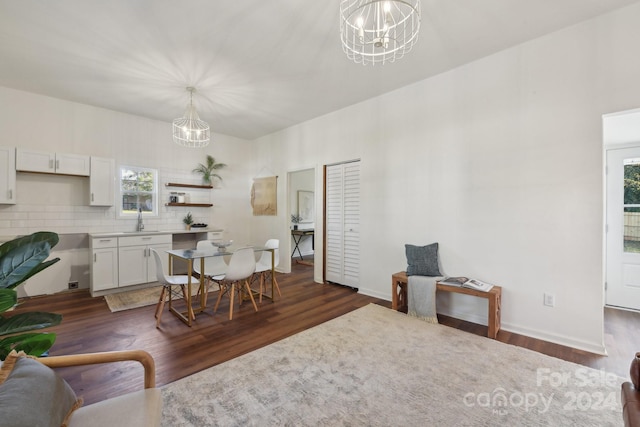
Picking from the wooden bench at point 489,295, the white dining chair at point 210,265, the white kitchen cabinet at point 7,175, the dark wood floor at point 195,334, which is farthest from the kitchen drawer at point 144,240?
the wooden bench at point 489,295

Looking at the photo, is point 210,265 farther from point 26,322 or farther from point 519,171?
point 519,171

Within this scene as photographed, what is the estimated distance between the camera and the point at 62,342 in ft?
8.77

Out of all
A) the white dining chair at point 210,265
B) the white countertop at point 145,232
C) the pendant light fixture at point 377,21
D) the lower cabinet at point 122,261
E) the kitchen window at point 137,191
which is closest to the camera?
the pendant light fixture at point 377,21

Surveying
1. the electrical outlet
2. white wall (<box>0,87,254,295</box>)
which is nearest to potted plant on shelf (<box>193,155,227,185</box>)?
white wall (<box>0,87,254,295</box>)

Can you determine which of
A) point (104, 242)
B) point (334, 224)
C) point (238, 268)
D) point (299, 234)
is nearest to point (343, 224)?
point (334, 224)

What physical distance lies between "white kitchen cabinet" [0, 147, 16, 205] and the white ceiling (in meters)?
0.95

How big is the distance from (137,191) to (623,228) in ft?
24.2

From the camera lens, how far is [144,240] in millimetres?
4531

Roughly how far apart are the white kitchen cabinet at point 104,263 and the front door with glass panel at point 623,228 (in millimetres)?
6967

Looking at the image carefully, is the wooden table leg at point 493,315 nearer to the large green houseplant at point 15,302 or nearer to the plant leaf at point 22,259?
the large green houseplant at point 15,302

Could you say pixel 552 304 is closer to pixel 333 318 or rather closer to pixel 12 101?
pixel 333 318

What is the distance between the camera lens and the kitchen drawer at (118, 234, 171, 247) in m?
4.34

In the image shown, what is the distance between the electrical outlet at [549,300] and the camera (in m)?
2.70

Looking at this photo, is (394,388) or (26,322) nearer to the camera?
(26,322)
